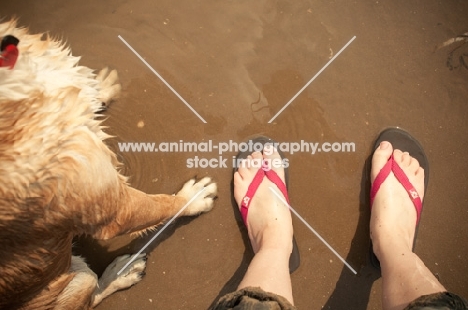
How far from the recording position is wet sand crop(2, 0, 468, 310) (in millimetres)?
2686

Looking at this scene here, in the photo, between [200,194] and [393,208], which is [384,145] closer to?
[393,208]

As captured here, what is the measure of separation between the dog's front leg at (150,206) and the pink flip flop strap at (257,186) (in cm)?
25

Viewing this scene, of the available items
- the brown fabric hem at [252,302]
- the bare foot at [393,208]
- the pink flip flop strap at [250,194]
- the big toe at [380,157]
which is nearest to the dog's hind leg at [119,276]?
the pink flip flop strap at [250,194]

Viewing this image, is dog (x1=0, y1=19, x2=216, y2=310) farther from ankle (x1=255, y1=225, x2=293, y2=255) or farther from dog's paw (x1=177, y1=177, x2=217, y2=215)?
ankle (x1=255, y1=225, x2=293, y2=255)

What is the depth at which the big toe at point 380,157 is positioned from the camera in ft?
9.02

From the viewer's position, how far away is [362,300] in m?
2.62

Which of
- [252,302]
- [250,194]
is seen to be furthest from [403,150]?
[252,302]

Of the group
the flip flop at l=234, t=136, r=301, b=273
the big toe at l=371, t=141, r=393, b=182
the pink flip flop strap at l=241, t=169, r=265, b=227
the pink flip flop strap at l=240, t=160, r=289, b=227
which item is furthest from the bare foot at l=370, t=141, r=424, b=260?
the pink flip flop strap at l=241, t=169, r=265, b=227

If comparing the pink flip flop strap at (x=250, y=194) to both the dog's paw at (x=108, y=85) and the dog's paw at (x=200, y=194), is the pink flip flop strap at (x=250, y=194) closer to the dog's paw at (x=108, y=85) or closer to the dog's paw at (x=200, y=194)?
the dog's paw at (x=200, y=194)

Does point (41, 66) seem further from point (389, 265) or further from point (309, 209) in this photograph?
point (389, 265)

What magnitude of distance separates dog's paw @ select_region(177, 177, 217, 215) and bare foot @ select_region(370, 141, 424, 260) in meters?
1.20

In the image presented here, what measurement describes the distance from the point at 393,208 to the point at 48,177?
7.53ft

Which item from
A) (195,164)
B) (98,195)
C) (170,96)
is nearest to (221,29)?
(170,96)

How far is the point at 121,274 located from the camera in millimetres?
2625
